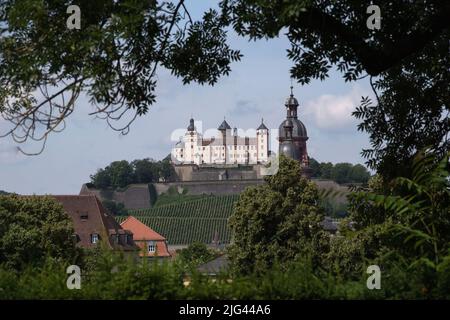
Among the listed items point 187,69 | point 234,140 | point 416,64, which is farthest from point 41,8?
point 234,140

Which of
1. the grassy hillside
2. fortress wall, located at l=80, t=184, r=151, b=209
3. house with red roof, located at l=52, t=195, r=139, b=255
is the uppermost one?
fortress wall, located at l=80, t=184, r=151, b=209

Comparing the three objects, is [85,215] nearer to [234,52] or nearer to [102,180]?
[234,52]

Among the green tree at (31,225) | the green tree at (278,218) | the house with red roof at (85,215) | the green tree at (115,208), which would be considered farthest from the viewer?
the green tree at (115,208)

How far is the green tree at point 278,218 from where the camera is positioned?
48375 mm

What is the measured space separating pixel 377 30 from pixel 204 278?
13.4 ft

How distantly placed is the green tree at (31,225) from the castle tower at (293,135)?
88898 millimetres

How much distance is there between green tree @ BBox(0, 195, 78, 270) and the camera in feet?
158

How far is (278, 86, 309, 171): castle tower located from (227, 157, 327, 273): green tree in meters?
92.5

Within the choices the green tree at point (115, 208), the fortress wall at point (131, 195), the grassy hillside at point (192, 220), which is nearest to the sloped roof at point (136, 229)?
the grassy hillside at point (192, 220)

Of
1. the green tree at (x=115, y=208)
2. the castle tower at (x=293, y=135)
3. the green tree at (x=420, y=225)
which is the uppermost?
the castle tower at (x=293, y=135)

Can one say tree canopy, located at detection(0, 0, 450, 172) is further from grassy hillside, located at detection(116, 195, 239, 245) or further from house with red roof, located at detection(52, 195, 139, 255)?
grassy hillside, located at detection(116, 195, 239, 245)

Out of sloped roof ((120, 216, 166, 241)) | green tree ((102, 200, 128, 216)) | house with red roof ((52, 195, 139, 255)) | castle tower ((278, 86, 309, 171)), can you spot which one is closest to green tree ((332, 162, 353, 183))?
castle tower ((278, 86, 309, 171))

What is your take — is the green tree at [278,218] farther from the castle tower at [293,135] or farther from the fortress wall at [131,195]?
the fortress wall at [131,195]
